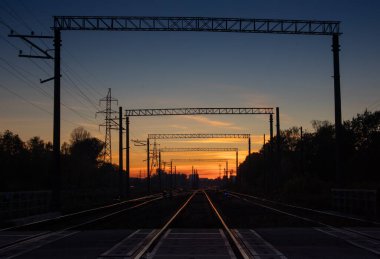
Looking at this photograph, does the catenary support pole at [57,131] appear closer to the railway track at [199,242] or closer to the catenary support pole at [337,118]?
the railway track at [199,242]

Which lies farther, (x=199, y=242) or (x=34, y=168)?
(x=34, y=168)

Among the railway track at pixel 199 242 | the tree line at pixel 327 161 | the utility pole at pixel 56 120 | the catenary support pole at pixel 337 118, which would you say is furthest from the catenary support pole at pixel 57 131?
the tree line at pixel 327 161

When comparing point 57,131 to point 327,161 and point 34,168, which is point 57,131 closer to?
point 327,161

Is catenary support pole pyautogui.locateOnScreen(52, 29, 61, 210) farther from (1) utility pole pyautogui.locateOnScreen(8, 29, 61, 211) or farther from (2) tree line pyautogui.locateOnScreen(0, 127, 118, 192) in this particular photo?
(2) tree line pyautogui.locateOnScreen(0, 127, 118, 192)

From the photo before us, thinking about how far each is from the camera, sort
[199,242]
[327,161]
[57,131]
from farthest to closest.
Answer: [327,161] < [57,131] < [199,242]

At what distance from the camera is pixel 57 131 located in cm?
3734

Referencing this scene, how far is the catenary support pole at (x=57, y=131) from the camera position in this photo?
36812 mm

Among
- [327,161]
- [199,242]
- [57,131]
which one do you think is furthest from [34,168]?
[199,242]

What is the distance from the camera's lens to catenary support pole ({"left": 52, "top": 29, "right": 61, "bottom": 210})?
36.8 meters

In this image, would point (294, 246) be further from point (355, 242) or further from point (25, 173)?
point (25, 173)

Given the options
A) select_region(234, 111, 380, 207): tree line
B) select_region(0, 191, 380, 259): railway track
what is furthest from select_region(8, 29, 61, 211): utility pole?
select_region(234, 111, 380, 207): tree line

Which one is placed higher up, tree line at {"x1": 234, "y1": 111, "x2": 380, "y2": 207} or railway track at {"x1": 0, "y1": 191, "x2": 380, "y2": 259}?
tree line at {"x1": 234, "y1": 111, "x2": 380, "y2": 207}

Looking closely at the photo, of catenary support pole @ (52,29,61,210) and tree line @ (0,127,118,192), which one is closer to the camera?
catenary support pole @ (52,29,61,210)

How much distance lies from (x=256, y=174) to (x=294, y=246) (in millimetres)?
122453
